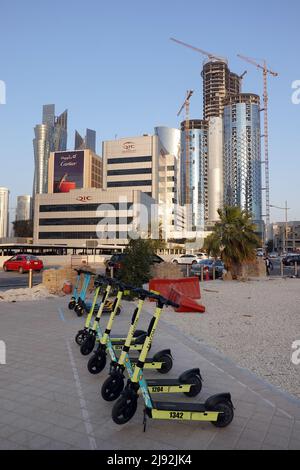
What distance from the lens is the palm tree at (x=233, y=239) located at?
2277 centimetres

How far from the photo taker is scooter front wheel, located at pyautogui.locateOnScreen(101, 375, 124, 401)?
14.6 feet

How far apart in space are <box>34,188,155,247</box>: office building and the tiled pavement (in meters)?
75.7

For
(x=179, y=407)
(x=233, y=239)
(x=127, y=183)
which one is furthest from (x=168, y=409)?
(x=127, y=183)

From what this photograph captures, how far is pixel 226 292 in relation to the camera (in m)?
17.6

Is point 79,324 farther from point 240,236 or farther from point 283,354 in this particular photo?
point 240,236

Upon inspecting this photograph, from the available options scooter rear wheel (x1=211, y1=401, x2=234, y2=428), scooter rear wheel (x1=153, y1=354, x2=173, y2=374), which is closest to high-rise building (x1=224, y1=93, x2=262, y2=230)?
scooter rear wheel (x1=153, y1=354, x2=173, y2=374)

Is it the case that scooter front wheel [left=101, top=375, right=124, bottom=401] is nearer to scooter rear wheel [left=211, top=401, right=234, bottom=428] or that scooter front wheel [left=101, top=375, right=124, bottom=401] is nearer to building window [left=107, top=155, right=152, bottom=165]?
scooter rear wheel [left=211, top=401, right=234, bottom=428]

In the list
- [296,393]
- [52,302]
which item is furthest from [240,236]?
[296,393]

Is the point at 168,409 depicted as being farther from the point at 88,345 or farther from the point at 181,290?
the point at 181,290

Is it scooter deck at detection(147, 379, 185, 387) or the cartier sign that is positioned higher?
the cartier sign

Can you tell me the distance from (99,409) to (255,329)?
19.7ft

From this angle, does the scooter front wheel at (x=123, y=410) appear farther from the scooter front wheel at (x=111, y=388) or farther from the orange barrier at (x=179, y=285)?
the orange barrier at (x=179, y=285)

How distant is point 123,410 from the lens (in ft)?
12.6

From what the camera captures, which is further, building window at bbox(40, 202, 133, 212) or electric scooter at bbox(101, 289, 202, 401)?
building window at bbox(40, 202, 133, 212)
